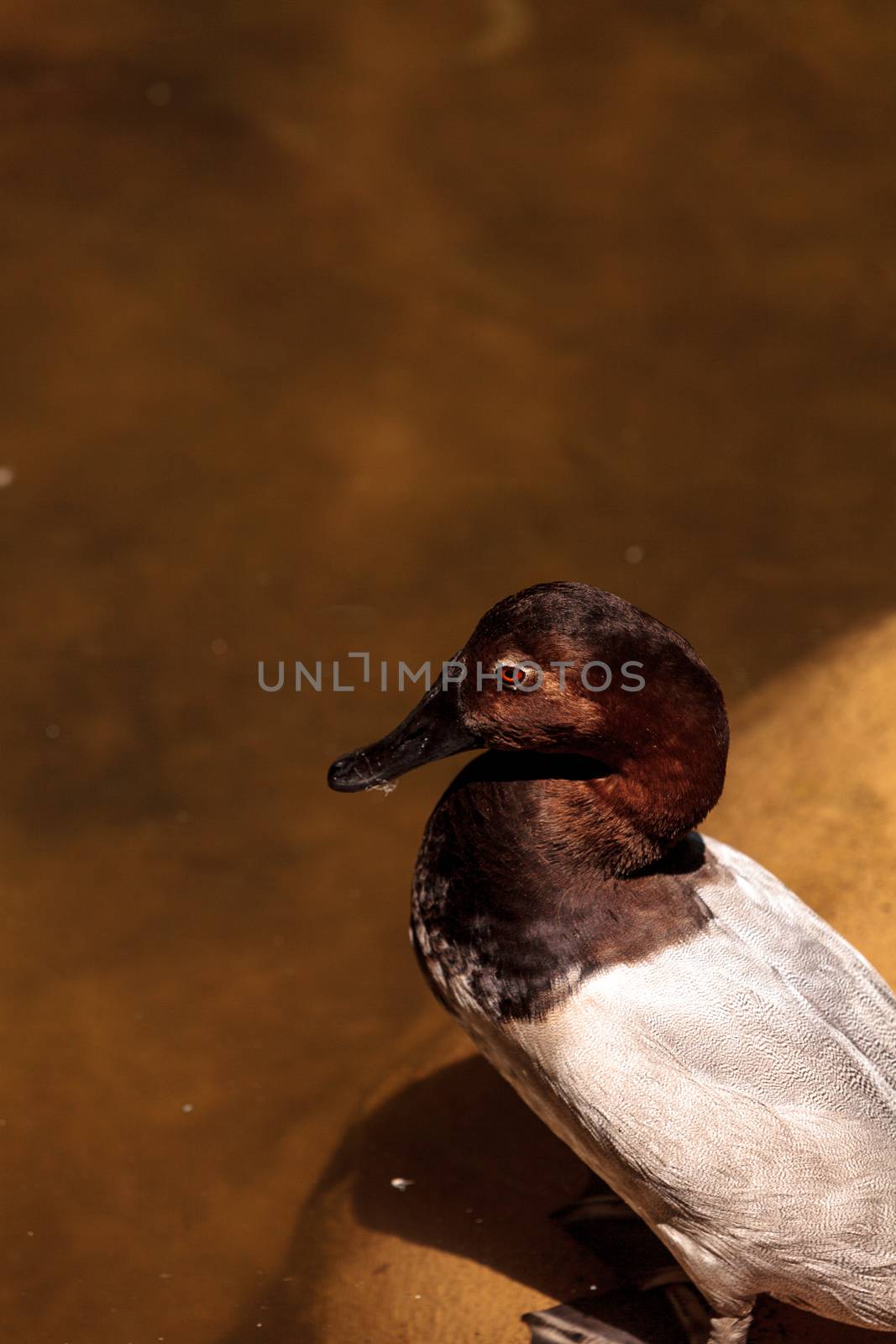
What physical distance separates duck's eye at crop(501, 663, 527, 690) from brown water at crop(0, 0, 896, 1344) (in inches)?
51.4

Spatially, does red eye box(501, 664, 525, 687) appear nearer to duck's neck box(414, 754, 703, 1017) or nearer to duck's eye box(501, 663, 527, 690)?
duck's eye box(501, 663, 527, 690)

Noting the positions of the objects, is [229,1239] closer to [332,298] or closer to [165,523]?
[165,523]

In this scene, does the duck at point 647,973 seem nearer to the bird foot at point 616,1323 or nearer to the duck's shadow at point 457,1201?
the bird foot at point 616,1323

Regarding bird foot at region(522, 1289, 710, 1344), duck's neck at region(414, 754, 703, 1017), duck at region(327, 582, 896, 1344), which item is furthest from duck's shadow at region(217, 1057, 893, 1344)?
duck's neck at region(414, 754, 703, 1017)

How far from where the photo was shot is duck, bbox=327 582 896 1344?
93.3 inches

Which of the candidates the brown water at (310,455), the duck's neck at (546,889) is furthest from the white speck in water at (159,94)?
the duck's neck at (546,889)

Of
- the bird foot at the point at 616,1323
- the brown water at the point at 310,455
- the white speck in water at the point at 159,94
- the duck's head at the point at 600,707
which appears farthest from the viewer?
the white speck in water at the point at 159,94

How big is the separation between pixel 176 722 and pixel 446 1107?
1.30 meters

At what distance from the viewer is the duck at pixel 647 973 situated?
7.77 feet

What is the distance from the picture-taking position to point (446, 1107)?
3.28 metres

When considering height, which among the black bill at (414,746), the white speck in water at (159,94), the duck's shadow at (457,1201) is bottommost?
the duck's shadow at (457,1201)

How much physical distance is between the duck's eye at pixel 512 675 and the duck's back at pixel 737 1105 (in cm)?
49

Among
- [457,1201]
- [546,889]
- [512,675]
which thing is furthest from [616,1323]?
[512,675]

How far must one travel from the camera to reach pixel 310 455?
4770 millimetres
